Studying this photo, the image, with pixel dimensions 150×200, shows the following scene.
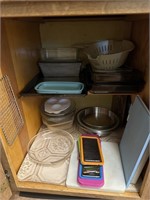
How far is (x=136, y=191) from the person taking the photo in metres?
0.61

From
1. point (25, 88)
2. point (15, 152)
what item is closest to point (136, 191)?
point (15, 152)

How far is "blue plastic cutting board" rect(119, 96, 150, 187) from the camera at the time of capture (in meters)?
0.53

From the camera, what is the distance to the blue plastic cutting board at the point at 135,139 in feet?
1.73

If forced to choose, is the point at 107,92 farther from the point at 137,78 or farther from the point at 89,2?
the point at 89,2

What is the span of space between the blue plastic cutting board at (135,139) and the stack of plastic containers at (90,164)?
0.34 feet

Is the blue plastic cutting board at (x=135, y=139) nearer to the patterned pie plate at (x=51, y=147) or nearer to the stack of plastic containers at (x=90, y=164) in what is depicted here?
the stack of plastic containers at (x=90, y=164)

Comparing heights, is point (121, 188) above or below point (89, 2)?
below

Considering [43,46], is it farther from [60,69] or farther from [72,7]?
[72,7]

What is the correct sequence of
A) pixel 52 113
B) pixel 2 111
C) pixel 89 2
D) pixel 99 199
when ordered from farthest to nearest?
1. pixel 52 113
2. pixel 99 199
3. pixel 2 111
4. pixel 89 2

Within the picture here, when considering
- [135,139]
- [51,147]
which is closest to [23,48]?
[51,147]

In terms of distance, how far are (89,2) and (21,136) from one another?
23.2 inches

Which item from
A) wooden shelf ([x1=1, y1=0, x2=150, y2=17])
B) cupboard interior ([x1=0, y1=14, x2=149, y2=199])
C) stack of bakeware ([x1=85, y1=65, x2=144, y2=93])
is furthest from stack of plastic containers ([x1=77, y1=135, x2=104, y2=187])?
wooden shelf ([x1=1, y1=0, x2=150, y2=17])

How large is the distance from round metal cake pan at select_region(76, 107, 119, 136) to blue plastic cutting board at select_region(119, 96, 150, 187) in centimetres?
17

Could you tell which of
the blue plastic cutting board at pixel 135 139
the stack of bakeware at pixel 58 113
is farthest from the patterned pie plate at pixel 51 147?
the blue plastic cutting board at pixel 135 139
